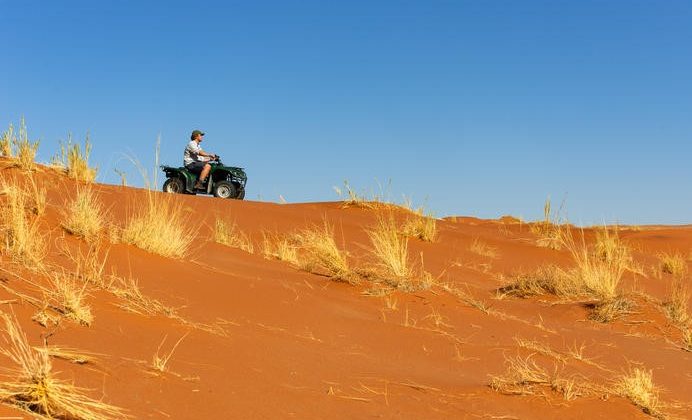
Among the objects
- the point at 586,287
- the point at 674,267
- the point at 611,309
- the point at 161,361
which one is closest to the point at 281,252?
the point at 586,287

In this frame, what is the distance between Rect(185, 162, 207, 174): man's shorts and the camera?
1535 centimetres

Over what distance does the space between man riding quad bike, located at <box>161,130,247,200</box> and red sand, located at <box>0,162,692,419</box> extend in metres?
6.65

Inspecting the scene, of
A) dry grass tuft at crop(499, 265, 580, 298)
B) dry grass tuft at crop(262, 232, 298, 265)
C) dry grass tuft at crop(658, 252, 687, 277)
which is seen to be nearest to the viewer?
dry grass tuft at crop(499, 265, 580, 298)

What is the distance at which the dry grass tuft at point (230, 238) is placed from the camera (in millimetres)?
8836

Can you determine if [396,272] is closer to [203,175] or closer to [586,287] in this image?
[586,287]

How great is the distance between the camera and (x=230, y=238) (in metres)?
9.15

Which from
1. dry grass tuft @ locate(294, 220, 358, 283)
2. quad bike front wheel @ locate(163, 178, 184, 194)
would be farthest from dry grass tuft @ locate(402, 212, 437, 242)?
quad bike front wheel @ locate(163, 178, 184, 194)

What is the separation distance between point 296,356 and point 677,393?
7.68 ft

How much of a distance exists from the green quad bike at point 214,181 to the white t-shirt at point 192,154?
20cm

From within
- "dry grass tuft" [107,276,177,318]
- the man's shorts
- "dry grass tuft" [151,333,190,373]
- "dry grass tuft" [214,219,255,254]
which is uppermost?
the man's shorts

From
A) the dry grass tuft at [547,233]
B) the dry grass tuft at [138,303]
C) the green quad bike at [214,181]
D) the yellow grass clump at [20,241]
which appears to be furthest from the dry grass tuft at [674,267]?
the yellow grass clump at [20,241]

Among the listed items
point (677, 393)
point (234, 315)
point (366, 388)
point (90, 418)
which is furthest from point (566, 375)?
point (90, 418)

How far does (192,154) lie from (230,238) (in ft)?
21.9

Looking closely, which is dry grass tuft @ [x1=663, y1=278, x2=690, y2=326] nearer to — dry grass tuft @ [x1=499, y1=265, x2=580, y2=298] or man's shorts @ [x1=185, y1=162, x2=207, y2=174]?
dry grass tuft @ [x1=499, y1=265, x2=580, y2=298]
